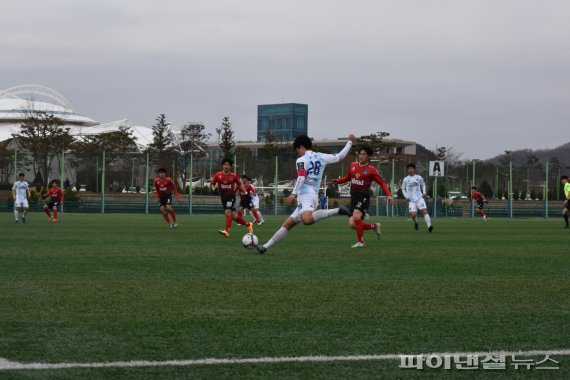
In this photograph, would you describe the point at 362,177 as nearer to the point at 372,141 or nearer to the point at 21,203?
the point at 21,203

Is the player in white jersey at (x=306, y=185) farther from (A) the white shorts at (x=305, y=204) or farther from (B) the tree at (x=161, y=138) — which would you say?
(B) the tree at (x=161, y=138)

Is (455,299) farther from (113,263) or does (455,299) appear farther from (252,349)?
(113,263)

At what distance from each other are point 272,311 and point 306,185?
7.47 metres

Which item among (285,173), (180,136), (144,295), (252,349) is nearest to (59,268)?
(144,295)

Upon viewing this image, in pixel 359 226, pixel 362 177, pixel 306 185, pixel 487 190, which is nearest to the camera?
pixel 306 185

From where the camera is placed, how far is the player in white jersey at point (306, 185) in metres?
15.1

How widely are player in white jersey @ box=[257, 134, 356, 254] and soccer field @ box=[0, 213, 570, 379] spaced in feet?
2.07

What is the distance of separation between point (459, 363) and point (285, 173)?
74.1 meters

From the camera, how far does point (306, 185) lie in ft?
50.3

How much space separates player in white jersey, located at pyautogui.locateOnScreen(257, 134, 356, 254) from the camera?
593 inches

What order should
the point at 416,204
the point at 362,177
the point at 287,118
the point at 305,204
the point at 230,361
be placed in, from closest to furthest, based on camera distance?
the point at 230,361 → the point at 305,204 → the point at 362,177 → the point at 416,204 → the point at 287,118

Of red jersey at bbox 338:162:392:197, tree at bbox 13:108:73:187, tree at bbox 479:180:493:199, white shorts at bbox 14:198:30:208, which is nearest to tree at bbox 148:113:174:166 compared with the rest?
tree at bbox 13:108:73:187

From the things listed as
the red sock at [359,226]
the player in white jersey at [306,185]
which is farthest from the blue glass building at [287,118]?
the player in white jersey at [306,185]

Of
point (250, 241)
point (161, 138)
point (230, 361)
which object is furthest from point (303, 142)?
point (161, 138)
